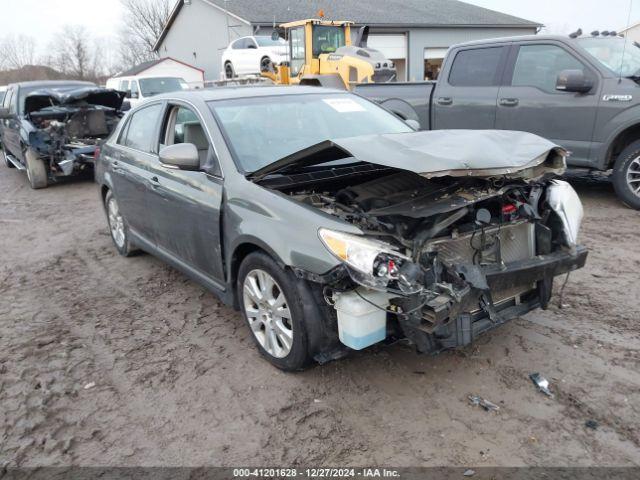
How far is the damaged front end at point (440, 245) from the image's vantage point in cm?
282

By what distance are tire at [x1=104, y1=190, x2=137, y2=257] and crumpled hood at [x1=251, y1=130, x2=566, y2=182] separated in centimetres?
281

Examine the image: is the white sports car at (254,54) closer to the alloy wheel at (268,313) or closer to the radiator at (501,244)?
the alloy wheel at (268,313)

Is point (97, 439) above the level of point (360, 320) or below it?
below

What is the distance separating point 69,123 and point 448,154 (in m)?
9.78

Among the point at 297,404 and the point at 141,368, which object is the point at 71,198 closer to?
the point at 141,368

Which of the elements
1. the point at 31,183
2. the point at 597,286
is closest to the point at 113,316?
the point at 597,286

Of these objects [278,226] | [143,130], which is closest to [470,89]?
[143,130]

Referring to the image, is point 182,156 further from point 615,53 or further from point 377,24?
point 377,24

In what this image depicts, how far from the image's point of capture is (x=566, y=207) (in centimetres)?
363

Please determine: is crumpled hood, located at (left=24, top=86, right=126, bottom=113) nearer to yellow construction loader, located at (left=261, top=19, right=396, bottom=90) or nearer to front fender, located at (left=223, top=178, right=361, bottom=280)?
yellow construction loader, located at (left=261, top=19, right=396, bottom=90)

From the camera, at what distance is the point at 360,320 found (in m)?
2.88

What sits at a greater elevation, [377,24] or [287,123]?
[377,24]

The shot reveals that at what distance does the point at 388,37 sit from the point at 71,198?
23.2 m

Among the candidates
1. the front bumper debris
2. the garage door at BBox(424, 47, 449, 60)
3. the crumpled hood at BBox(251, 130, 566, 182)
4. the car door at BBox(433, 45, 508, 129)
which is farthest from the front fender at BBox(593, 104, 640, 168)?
the garage door at BBox(424, 47, 449, 60)
